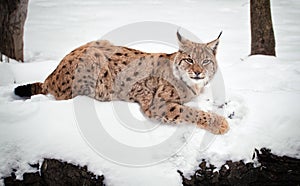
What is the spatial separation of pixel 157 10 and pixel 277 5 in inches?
131

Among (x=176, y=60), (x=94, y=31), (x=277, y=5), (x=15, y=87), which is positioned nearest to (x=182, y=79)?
(x=176, y=60)

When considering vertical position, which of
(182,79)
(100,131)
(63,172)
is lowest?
(63,172)

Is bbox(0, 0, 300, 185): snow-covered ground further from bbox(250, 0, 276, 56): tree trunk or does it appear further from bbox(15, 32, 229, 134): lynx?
bbox(250, 0, 276, 56): tree trunk

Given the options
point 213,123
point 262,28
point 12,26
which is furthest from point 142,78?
point 12,26

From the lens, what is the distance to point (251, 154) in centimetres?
Result: 361

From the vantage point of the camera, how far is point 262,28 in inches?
226

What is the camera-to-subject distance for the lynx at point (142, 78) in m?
4.09

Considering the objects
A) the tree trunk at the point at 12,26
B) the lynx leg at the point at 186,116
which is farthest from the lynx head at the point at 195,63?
the tree trunk at the point at 12,26

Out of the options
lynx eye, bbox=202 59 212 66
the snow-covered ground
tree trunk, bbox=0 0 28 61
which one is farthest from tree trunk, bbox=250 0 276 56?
tree trunk, bbox=0 0 28 61

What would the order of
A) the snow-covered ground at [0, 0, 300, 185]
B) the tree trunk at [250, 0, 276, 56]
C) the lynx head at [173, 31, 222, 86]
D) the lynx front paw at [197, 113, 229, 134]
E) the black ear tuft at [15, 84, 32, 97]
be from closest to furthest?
1. the snow-covered ground at [0, 0, 300, 185]
2. the lynx front paw at [197, 113, 229, 134]
3. the lynx head at [173, 31, 222, 86]
4. the black ear tuft at [15, 84, 32, 97]
5. the tree trunk at [250, 0, 276, 56]

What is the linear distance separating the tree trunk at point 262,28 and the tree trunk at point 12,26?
3.50 metres

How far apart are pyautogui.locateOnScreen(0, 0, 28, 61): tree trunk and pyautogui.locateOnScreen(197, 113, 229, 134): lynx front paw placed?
3.68 metres

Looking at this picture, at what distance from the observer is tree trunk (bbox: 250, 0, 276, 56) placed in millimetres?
5684

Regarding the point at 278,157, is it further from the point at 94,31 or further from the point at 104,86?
the point at 94,31
